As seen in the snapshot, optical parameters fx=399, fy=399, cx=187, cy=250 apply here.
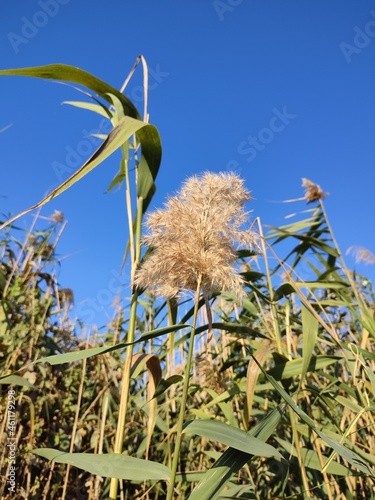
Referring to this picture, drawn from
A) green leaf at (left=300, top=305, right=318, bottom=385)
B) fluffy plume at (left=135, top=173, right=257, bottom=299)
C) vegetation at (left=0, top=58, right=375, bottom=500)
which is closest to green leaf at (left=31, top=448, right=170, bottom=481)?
vegetation at (left=0, top=58, right=375, bottom=500)

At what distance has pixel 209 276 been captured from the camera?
105 cm

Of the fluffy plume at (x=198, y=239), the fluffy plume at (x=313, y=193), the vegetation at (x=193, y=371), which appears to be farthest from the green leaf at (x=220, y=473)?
the fluffy plume at (x=313, y=193)

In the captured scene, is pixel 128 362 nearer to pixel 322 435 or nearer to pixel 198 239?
pixel 198 239

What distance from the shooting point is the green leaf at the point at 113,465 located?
92cm

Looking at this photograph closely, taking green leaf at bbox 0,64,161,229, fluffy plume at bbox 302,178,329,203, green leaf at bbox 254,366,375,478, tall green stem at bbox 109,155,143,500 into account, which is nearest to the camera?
green leaf at bbox 254,366,375,478

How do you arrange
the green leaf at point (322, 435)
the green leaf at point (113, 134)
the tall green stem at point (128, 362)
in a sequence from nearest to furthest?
the green leaf at point (322, 435), the green leaf at point (113, 134), the tall green stem at point (128, 362)

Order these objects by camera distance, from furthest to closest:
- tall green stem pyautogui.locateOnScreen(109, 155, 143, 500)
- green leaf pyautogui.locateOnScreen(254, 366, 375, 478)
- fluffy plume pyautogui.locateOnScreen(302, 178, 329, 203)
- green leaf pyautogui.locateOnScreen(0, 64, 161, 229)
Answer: fluffy plume pyautogui.locateOnScreen(302, 178, 329, 203) → tall green stem pyautogui.locateOnScreen(109, 155, 143, 500) → green leaf pyautogui.locateOnScreen(0, 64, 161, 229) → green leaf pyautogui.locateOnScreen(254, 366, 375, 478)

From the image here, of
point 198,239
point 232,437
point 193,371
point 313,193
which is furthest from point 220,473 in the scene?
point 313,193

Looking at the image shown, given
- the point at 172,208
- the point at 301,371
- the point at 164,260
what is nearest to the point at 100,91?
the point at 172,208

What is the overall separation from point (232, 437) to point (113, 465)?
0.95ft

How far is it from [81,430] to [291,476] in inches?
45.5

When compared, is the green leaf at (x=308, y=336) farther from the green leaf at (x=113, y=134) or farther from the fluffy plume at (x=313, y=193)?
the fluffy plume at (x=313, y=193)

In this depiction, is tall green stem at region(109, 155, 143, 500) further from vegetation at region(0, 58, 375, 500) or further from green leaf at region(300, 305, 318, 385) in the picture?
green leaf at region(300, 305, 318, 385)

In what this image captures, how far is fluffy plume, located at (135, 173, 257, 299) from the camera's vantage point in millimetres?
1044
